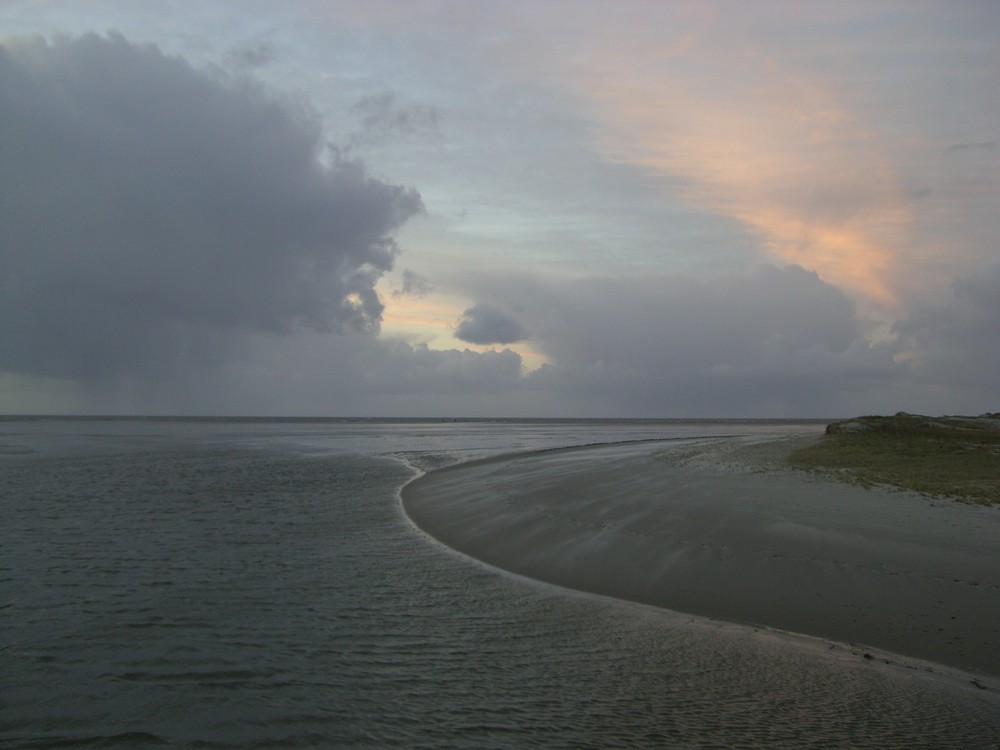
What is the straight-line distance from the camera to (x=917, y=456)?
27062 mm

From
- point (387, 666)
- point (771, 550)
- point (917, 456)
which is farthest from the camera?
point (917, 456)

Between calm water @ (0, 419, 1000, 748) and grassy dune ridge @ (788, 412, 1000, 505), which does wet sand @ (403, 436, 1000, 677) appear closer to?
calm water @ (0, 419, 1000, 748)

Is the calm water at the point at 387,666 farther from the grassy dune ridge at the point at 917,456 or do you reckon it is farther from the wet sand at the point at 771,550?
the grassy dune ridge at the point at 917,456

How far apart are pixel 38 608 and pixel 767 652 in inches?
440

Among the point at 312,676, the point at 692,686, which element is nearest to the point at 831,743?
the point at 692,686

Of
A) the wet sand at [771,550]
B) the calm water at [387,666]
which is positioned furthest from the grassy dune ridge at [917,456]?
the calm water at [387,666]

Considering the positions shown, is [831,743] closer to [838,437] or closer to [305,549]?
[305,549]

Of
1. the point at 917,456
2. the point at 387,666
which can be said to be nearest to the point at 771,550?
the point at 387,666

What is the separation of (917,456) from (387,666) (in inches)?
1088

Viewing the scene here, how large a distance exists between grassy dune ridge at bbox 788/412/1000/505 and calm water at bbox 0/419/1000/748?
12781 millimetres

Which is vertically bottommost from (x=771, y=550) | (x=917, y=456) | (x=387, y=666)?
(x=387, y=666)

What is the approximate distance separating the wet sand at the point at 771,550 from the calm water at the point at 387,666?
0.99 meters

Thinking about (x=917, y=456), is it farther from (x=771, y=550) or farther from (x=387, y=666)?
(x=387, y=666)

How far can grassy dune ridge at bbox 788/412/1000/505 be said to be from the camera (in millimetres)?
19438
